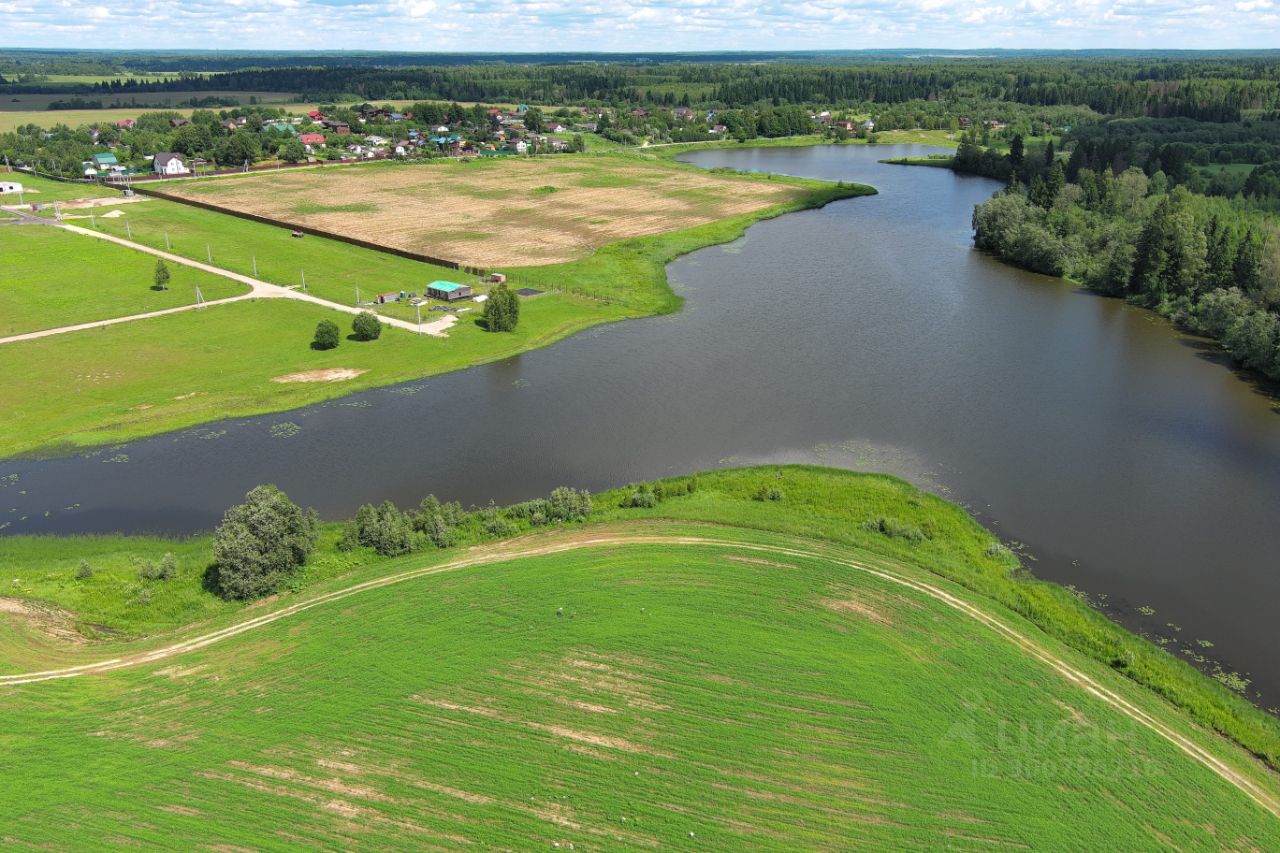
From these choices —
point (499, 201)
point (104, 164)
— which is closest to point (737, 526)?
point (499, 201)

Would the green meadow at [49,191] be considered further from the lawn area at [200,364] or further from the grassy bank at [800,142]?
the grassy bank at [800,142]

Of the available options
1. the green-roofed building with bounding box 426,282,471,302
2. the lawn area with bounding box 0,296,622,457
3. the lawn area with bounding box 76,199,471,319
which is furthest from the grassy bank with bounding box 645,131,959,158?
the lawn area with bounding box 0,296,622,457

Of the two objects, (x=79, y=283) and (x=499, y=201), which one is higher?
(x=499, y=201)

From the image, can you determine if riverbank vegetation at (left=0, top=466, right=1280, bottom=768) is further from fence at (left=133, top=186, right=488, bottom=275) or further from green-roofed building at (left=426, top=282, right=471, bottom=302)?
fence at (left=133, top=186, right=488, bottom=275)

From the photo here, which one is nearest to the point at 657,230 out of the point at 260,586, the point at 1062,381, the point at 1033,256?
the point at 1033,256

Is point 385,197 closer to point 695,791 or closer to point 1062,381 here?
point 1062,381

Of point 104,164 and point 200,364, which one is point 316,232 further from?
point 104,164
